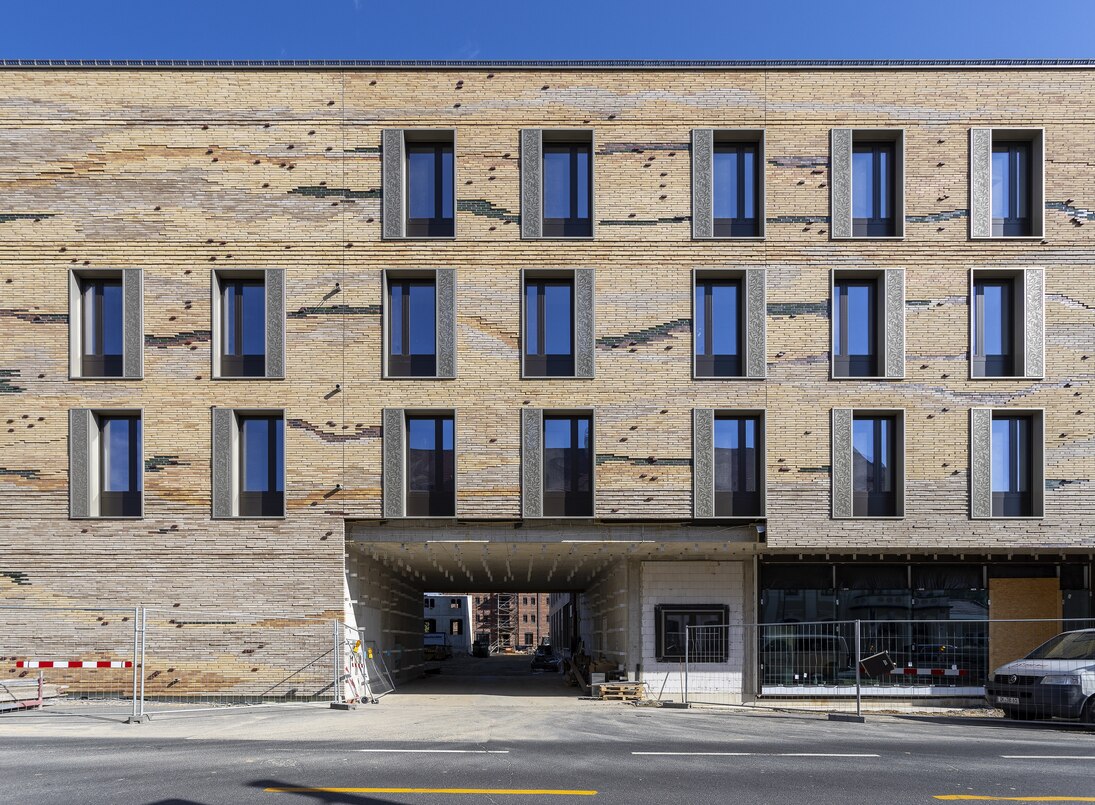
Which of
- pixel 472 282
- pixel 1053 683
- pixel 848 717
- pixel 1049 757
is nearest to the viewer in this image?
pixel 1049 757

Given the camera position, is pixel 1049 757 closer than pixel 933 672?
Yes

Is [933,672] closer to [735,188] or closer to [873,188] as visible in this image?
[873,188]

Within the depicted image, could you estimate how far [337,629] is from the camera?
55.7 ft

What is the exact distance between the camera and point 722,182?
61.1 feet

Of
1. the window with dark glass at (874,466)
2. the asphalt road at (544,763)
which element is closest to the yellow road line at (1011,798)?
the asphalt road at (544,763)

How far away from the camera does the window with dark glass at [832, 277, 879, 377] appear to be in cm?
1816

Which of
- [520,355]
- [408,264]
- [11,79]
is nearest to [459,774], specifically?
[520,355]

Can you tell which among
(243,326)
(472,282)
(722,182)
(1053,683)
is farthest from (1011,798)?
(243,326)

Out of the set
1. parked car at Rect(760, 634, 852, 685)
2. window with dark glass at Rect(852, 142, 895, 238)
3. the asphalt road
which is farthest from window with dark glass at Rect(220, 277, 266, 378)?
window with dark glass at Rect(852, 142, 895, 238)

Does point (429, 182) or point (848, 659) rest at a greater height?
point (429, 182)

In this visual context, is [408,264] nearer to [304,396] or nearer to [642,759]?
[304,396]

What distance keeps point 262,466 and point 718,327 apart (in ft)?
35.5

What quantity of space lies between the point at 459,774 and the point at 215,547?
33.6 feet

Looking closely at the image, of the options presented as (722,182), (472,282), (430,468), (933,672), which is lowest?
(933,672)
